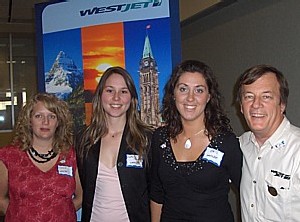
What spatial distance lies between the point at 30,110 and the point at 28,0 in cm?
387

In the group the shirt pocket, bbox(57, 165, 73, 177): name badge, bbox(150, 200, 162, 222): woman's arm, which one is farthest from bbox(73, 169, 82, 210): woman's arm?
the shirt pocket

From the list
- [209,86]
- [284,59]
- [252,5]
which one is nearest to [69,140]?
[209,86]

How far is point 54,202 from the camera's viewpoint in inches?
91.6

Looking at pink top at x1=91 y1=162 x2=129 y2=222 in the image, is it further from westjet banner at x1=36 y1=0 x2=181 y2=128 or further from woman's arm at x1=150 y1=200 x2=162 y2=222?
westjet banner at x1=36 y1=0 x2=181 y2=128

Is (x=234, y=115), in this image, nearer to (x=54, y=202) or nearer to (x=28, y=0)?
(x=54, y=202)

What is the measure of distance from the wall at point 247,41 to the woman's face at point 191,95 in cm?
130

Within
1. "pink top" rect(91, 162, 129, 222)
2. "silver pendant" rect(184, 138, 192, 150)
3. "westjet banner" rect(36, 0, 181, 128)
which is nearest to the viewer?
"silver pendant" rect(184, 138, 192, 150)

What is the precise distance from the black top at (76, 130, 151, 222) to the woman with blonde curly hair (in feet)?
0.40

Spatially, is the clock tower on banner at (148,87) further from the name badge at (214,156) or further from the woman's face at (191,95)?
the name badge at (214,156)

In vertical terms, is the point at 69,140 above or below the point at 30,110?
below

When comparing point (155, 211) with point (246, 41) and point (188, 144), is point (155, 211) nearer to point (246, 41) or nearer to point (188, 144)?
point (188, 144)

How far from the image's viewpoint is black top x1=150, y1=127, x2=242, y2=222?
80.0 inches

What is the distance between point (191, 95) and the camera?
210 centimetres

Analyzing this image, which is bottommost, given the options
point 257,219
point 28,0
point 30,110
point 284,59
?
point 257,219
